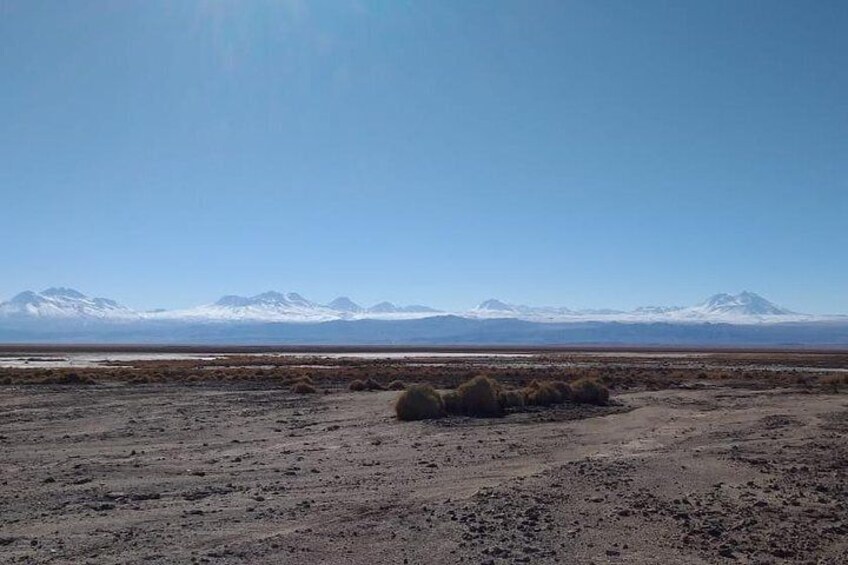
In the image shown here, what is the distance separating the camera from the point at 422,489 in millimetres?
13414

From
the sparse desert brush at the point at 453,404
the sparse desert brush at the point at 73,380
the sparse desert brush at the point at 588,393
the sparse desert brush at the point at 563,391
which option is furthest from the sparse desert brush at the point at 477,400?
the sparse desert brush at the point at 73,380

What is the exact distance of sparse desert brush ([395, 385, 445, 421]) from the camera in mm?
24531

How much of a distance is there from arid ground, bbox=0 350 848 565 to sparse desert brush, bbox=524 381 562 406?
2704mm

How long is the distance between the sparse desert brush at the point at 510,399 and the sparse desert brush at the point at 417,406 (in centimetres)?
350

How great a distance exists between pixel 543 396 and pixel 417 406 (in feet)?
23.3

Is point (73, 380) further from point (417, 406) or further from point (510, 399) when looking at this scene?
point (510, 399)

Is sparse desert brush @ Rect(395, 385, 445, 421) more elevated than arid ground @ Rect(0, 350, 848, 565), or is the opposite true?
sparse desert brush @ Rect(395, 385, 445, 421)

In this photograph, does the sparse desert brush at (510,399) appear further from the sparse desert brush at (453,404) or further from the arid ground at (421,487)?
the sparse desert brush at (453,404)

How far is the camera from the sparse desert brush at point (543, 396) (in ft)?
96.8

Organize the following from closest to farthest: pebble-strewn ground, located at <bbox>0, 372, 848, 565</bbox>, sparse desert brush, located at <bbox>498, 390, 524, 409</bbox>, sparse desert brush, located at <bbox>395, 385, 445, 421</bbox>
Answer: pebble-strewn ground, located at <bbox>0, 372, 848, 565</bbox>, sparse desert brush, located at <bbox>395, 385, 445, 421</bbox>, sparse desert brush, located at <bbox>498, 390, 524, 409</bbox>

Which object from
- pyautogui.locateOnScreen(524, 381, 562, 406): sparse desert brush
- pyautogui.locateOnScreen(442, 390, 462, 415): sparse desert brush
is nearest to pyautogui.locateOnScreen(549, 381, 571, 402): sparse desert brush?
pyautogui.locateOnScreen(524, 381, 562, 406): sparse desert brush

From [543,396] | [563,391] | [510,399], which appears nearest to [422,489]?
[510,399]

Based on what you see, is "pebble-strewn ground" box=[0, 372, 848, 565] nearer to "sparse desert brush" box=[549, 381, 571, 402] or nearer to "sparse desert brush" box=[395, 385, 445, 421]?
"sparse desert brush" box=[395, 385, 445, 421]

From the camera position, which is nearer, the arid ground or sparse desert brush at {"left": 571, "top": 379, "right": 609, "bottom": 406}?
the arid ground
